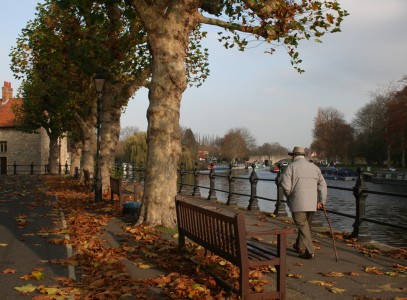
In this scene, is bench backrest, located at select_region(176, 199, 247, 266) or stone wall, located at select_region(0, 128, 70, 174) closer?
bench backrest, located at select_region(176, 199, 247, 266)

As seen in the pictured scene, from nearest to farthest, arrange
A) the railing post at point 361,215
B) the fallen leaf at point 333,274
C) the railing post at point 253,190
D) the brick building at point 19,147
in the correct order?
the fallen leaf at point 333,274 < the railing post at point 361,215 < the railing post at point 253,190 < the brick building at point 19,147

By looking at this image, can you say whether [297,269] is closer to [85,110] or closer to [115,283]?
[115,283]

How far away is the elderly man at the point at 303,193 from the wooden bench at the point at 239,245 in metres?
1.84

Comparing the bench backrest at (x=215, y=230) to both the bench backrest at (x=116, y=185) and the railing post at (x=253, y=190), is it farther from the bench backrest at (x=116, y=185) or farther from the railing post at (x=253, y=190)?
the railing post at (x=253, y=190)

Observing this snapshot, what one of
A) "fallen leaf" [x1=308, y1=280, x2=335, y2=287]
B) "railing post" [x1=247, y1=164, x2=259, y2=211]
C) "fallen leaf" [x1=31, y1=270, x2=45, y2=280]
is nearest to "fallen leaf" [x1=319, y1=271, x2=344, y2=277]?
"fallen leaf" [x1=308, y1=280, x2=335, y2=287]

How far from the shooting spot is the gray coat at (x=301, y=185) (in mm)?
7195

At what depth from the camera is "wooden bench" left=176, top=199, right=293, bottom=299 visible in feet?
15.1

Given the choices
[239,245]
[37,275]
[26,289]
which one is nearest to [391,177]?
[37,275]

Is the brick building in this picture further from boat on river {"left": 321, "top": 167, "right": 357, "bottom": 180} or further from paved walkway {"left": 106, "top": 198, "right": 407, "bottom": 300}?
paved walkway {"left": 106, "top": 198, "right": 407, "bottom": 300}

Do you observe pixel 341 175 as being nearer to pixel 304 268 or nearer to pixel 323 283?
pixel 304 268

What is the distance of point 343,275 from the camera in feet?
20.5

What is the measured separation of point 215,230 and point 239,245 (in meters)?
0.82

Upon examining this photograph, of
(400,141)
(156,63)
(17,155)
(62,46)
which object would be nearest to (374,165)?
(400,141)

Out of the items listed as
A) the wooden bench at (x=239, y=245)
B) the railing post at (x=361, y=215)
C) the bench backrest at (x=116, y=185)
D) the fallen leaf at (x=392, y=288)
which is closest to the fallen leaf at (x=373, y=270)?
the fallen leaf at (x=392, y=288)
